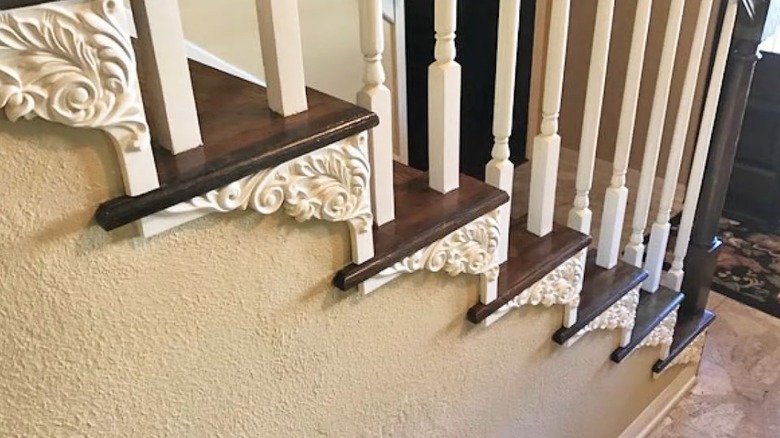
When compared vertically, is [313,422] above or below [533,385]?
above

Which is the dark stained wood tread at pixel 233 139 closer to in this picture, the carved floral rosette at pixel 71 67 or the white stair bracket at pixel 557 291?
the carved floral rosette at pixel 71 67

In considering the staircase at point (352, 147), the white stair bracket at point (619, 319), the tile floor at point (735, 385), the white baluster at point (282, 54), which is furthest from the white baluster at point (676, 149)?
the white baluster at point (282, 54)

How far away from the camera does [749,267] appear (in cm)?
268

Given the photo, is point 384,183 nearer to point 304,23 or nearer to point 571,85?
point 304,23

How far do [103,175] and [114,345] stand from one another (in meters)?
0.20

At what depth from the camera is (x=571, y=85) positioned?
3102 millimetres

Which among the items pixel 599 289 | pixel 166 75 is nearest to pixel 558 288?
pixel 599 289

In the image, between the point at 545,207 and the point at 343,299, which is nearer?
the point at 343,299

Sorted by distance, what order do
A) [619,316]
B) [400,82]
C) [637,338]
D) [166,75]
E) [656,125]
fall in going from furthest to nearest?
[400,82]
[637,338]
[619,316]
[656,125]
[166,75]

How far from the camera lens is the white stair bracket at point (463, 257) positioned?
105 centimetres

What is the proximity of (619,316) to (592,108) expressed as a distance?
52 cm

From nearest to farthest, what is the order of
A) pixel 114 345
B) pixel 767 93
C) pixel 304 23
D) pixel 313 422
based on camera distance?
pixel 114 345
pixel 313 422
pixel 304 23
pixel 767 93

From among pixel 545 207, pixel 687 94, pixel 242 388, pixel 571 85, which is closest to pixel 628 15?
pixel 571 85

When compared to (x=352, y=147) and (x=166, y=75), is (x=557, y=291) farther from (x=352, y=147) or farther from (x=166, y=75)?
(x=166, y=75)
